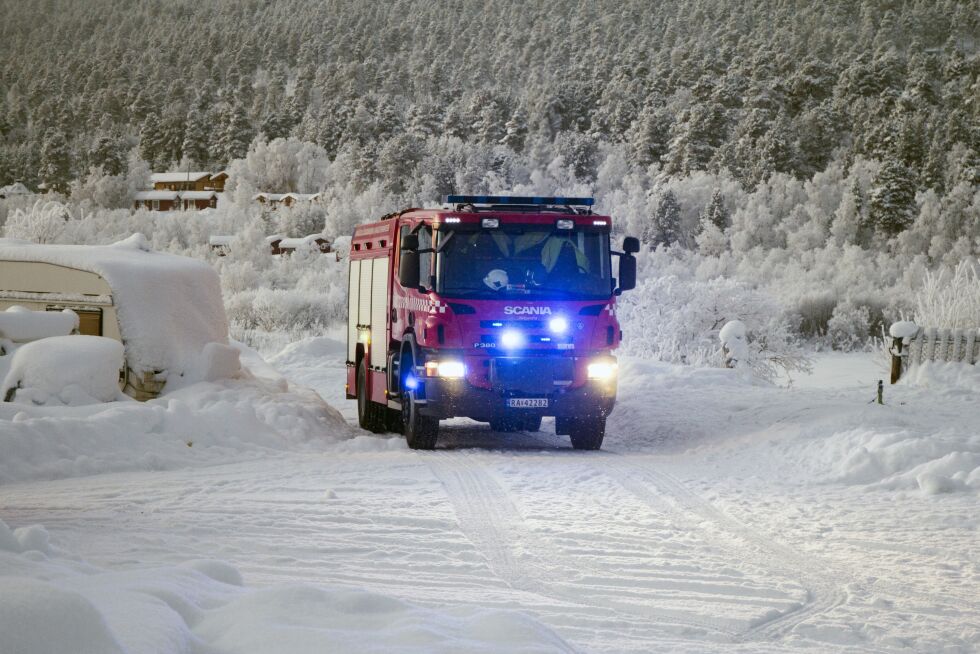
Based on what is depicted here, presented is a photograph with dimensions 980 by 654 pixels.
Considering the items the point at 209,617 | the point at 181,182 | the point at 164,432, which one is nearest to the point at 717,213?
the point at 181,182

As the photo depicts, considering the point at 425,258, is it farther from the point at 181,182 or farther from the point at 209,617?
the point at 181,182

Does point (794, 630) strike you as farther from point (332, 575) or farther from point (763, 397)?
point (763, 397)

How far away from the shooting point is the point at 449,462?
13641mm

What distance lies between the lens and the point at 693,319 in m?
34.7

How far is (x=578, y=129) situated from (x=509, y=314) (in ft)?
308

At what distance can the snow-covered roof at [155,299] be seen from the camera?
17000 millimetres

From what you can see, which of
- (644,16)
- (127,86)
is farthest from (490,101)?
(127,86)

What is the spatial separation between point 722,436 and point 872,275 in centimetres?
4795

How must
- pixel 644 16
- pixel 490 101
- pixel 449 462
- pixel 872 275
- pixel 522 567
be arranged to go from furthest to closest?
pixel 644 16 → pixel 490 101 → pixel 872 275 → pixel 449 462 → pixel 522 567

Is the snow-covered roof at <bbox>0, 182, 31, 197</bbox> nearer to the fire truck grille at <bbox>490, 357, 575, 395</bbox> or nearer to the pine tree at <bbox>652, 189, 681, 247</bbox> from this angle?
the pine tree at <bbox>652, 189, 681, 247</bbox>

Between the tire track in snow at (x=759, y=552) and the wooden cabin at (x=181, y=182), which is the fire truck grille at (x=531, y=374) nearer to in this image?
the tire track in snow at (x=759, y=552)

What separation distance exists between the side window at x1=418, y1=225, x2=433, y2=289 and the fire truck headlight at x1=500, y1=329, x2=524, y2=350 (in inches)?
44.8

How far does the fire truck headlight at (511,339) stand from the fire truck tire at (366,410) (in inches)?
135

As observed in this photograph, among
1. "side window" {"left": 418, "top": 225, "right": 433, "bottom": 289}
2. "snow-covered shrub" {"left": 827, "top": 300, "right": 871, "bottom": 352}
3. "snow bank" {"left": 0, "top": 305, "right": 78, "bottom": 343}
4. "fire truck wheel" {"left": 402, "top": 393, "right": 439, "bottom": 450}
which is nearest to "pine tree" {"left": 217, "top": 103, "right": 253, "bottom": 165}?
"snow-covered shrub" {"left": 827, "top": 300, "right": 871, "bottom": 352}
